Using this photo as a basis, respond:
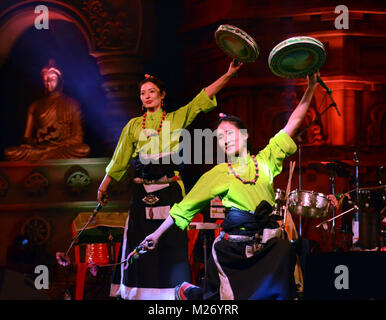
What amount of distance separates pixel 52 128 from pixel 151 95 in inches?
132

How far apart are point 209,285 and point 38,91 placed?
5.51m

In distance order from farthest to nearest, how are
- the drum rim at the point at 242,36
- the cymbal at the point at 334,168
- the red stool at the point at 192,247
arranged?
1. the cymbal at the point at 334,168
2. the red stool at the point at 192,247
3. the drum rim at the point at 242,36

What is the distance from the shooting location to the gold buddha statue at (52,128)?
26.2 feet

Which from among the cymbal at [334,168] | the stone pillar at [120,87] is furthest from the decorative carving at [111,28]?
the cymbal at [334,168]

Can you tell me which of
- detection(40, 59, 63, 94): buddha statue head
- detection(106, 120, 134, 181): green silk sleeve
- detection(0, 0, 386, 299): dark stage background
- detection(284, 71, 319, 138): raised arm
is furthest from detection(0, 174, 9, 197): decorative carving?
detection(284, 71, 319, 138): raised arm

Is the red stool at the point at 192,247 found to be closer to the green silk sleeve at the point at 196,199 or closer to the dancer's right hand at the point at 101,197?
the dancer's right hand at the point at 101,197

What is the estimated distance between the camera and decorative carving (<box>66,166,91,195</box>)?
7.72m

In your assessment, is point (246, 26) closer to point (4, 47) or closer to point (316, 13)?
point (316, 13)

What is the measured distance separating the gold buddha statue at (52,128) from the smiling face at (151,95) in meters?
2.87

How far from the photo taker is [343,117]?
7.62 m

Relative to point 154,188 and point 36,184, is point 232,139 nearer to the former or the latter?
point 154,188

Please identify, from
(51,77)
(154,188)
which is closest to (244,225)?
(154,188)

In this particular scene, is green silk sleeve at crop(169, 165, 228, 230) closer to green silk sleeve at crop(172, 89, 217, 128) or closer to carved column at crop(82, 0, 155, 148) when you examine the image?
green silk sleeve at crop(172, 89, 217, 128)

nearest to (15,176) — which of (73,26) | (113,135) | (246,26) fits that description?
(113,135)
